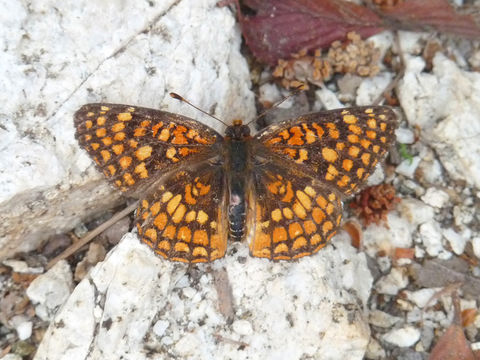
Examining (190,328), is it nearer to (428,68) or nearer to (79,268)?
(79,268)

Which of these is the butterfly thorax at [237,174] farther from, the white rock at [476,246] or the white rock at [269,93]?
the white rock at [476,246]

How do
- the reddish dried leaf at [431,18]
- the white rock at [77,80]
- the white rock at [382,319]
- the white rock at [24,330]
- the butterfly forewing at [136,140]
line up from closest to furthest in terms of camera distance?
the butterfly forewing at [136,140] < the white rock at [77,80] < the white rock at [24,330] < the white rock at [382,319] < the reddish dried leaf at [431,18]

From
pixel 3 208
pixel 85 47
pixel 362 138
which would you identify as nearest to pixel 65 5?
pixel 85 47

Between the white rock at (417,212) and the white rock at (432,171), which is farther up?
the white rock at (432,171)

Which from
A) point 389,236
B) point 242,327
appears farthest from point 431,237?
point 242,327

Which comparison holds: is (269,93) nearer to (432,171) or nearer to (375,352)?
(432,171)

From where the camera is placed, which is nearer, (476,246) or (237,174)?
(237,174)

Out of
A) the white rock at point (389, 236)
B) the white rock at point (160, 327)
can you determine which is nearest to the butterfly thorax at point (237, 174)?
the white rock at point (160, 327)
